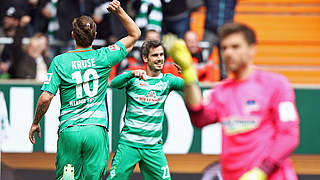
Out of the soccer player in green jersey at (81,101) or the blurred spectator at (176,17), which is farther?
the blurred spectator at (176,17)

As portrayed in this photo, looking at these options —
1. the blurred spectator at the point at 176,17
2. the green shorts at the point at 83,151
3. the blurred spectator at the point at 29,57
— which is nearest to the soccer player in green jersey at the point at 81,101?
the green shorts at the point at 83,151

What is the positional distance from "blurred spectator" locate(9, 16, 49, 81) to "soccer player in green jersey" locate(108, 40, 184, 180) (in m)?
3.09

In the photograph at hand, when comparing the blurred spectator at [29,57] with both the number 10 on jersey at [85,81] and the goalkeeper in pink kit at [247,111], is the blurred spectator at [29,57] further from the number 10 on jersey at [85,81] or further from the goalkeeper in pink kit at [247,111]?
the goalkeeper in pink kit at [247,111]

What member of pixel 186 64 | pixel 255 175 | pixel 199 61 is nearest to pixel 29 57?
pixel 199 61

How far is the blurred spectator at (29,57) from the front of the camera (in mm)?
9203

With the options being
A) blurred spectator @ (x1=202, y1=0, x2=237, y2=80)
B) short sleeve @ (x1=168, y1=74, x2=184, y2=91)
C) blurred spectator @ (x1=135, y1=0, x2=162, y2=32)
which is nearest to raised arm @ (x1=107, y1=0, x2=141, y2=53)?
short sleeve @ (x1=168, y1=74, x2=184, y2=91)

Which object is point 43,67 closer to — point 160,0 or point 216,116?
point 160,0

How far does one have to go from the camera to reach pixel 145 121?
251 inches

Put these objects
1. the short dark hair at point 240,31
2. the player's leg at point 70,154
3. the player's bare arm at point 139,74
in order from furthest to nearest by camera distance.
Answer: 1. the player's bare arm at point 139,74
2. the player's leg at point 70,154
3. the short dark hair at point 240,31

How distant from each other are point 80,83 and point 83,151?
76 centimetres

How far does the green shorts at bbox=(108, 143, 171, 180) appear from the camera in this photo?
6.36 m

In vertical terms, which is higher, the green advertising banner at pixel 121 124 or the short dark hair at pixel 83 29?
the short dark hair at pixel 83 29

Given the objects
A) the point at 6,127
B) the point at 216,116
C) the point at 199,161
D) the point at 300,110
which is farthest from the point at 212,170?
the point at 216,116

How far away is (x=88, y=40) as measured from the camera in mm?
5828
